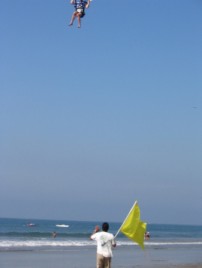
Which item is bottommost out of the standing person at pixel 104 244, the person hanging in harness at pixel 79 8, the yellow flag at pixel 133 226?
the standing person at pixel 104 244

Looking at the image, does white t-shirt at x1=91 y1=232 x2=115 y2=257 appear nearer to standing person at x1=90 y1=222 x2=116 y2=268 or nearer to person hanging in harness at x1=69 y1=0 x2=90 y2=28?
standing person at x1=90 y1=222 x2=116 y2=268

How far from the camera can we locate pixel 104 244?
10477 mm

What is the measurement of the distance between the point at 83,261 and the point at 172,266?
3.39m

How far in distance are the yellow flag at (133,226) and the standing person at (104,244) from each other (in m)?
0.57

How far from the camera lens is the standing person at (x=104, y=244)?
10.4 m

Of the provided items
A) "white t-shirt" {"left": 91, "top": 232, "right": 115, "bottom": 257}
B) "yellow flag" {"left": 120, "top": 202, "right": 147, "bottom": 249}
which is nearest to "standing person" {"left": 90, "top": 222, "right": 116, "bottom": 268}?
"white t-shirt" {"left": 91, "top": 232, "right": 115, "bottom": 257}

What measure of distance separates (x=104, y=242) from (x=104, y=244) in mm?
43

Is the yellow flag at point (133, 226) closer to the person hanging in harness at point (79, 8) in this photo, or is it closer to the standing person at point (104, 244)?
the standing person at point (104, 244)

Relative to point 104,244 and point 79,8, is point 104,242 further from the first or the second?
point 79,8

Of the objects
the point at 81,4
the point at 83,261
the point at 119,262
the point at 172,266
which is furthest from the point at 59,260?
the point at 81,4

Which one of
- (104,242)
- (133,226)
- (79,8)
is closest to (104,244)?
(104,242)

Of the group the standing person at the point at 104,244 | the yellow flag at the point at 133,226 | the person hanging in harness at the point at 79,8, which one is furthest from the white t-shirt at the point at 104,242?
the person hanging in harness at the point at 79,8

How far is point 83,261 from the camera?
20719mm

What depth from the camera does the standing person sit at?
34.2 ft
